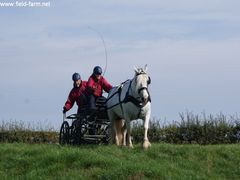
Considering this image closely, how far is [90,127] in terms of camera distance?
1906cm

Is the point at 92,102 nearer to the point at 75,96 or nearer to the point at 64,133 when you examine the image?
the point at 75,96

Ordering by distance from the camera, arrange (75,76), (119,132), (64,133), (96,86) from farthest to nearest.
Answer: (64,133)
(75,76)
(96,86)
(119,132)

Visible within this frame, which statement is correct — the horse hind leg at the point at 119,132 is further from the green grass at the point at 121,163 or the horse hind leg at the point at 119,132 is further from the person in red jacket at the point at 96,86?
the green grass at the point at 121,163

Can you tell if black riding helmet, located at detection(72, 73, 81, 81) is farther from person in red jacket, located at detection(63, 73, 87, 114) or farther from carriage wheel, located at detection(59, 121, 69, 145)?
carriage wheel, located at detection(59, 121, 69, 145)

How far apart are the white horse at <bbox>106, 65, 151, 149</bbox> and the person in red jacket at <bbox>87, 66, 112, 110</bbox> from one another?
1.55 feet

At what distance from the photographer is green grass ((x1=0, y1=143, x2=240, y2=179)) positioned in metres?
14.3

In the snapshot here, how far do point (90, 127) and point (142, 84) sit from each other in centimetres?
302

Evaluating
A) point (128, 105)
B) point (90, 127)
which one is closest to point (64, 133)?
point (90, 127)

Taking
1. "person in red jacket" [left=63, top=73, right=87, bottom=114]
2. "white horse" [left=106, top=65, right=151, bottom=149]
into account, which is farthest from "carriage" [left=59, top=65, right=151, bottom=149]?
"person in red jacket" [left=63, top=73, right=87, bottom=114]

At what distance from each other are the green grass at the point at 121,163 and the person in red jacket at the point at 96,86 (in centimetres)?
209

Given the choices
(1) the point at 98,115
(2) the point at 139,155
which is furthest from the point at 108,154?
(1) the point at 98,115

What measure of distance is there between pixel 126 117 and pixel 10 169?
10.7ft

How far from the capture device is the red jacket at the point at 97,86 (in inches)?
745

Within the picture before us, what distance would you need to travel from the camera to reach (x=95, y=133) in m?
19.2
